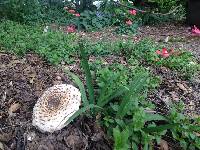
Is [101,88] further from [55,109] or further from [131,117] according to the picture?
[55,109]

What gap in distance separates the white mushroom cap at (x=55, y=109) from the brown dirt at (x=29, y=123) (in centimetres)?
12

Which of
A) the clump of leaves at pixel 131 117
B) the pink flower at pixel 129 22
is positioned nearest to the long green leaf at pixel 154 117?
the clump of leaves at pixel 131 117

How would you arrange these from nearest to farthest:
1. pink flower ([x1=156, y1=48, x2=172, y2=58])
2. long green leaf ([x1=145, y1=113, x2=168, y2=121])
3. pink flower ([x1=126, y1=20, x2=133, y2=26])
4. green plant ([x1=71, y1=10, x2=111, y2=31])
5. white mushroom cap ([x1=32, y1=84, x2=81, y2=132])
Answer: white mushroom cap ([x1=32, y1=84, x2=81, y2=132]) → long green leaf ([x1=145, y1=113, x2=168, y2=121]) → pink flower ([x1=156, y1=48, x2=172, y2=58]) → pink flower ([x1=126, y1=20, x2=133, y2=26]) → green plant ([x1=71, y1=10, x2=111, y2=31])

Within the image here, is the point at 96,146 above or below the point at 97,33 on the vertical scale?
above

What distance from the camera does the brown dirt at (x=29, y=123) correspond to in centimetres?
310

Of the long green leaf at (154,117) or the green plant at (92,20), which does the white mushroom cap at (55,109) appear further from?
the green plant at (92,20)

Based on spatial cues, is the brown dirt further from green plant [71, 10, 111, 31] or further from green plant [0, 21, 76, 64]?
green plant [71, 10, 111, 31]

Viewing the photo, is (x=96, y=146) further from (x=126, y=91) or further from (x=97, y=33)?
(x=97, y=33)

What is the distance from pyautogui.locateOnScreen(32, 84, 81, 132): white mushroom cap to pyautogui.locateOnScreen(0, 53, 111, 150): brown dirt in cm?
12

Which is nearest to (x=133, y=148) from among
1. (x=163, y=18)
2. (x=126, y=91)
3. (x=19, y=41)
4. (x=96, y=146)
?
(x=96, y=146)

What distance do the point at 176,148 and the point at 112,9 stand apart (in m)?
5.92

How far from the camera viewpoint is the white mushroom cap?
302 cm

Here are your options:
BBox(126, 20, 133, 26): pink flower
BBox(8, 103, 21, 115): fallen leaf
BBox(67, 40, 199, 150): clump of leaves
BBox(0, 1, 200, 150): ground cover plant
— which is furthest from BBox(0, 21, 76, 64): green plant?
BBox(126, 20, 133, 26): pink flower

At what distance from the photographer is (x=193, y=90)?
14.1 ft
